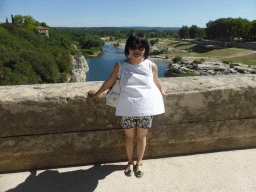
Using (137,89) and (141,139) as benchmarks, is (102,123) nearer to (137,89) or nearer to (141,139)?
(141,139)

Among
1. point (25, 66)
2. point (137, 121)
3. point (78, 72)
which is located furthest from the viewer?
point (78, 72)

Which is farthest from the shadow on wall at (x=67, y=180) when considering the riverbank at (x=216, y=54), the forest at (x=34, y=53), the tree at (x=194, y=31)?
the tree at (x=194, y=31)

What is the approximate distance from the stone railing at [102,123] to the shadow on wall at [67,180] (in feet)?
0.37

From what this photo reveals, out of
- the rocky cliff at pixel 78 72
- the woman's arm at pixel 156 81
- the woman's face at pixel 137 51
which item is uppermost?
the woman's face at pixel 137 51

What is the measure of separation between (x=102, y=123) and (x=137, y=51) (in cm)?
79

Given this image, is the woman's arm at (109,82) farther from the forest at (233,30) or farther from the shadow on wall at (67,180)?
the forest at (233,30)

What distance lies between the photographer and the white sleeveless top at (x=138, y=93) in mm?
1551

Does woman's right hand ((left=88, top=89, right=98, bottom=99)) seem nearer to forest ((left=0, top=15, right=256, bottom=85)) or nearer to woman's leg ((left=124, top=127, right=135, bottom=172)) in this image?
woman's leg ((left=124, top=127, right=135, bottom=172))

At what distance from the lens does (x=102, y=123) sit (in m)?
1.85

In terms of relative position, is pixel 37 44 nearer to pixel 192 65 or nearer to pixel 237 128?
pixel 192 65

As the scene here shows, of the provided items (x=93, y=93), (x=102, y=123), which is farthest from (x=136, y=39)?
(x=102, y=123)

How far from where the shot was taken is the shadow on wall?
1.66 m

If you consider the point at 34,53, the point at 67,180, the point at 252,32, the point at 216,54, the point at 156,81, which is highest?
the point at 252,32

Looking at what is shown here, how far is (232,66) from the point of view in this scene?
142 feet
